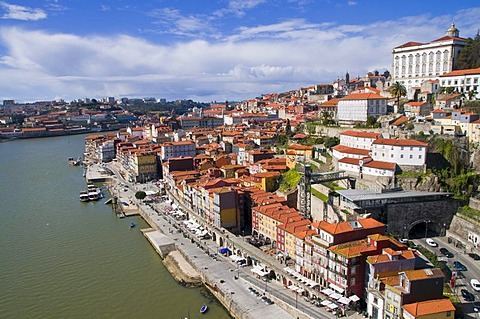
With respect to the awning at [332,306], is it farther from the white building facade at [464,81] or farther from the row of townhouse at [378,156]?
the white building facade at [464,81]

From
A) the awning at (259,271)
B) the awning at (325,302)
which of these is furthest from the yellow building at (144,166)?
the awning at (325,302)

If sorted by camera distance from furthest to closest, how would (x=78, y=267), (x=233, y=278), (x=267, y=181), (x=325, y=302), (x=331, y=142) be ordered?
(x=331, y=142) < (x=267, y=181) < (x=78, y=267) < (x=233, y=278) < (x=325, y=302)

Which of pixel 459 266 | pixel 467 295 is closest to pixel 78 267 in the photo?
pixel 467 295

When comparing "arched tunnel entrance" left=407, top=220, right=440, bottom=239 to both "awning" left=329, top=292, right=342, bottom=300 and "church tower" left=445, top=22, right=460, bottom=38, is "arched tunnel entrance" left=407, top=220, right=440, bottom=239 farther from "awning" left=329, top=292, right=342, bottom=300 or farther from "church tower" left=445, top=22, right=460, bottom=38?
"church tower" left=445, top=22, right=460, bottom=38

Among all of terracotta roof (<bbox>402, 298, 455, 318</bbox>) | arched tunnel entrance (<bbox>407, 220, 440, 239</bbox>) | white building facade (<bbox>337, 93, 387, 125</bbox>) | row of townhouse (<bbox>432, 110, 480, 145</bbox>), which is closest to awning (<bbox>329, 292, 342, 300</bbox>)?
terracotta roof (<bbox>402, 298, 455, 318</bbox>)

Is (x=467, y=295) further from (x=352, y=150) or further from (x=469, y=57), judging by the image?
(x=469, y=57)

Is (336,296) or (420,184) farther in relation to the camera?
(420,184)
